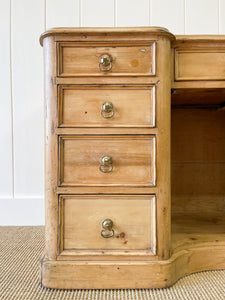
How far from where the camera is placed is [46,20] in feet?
4.53

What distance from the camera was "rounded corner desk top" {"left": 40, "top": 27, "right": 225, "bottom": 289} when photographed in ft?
2.62

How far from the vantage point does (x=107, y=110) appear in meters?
0.80

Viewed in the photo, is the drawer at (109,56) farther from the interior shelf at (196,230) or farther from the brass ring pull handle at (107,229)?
the interior shelf at (196,230)

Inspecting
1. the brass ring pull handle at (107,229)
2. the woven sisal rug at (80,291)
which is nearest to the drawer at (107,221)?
the brass ring pull handle at (107,229)

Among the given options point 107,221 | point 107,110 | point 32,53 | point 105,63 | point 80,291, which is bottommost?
point 80,291

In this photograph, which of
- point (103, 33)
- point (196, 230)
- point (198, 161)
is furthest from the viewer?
point (198, 161)

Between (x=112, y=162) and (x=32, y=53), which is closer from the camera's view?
(x=112, y=162)

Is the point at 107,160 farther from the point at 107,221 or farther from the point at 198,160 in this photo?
the point at 198,160

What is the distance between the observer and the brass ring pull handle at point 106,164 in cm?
80

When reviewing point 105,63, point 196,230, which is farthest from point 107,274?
point 105,63

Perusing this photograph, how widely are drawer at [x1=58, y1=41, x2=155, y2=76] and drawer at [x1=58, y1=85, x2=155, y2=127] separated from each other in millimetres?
49

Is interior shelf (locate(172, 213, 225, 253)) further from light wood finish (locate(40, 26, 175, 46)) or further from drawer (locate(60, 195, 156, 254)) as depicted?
→ light wood finish (locate(40, 26, 175, 46))

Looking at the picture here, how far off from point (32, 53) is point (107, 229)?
3.45 feet

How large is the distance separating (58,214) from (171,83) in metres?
0.56
